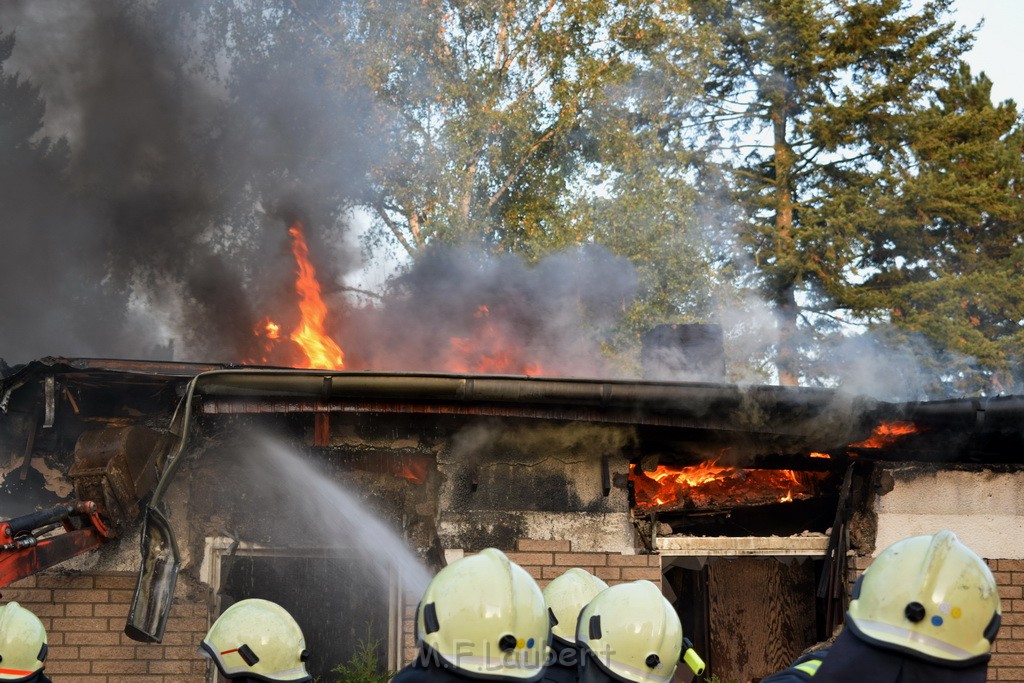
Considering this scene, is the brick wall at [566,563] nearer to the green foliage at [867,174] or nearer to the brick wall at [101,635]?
the brick wall at [101,635]

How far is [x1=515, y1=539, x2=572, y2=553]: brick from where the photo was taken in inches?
274

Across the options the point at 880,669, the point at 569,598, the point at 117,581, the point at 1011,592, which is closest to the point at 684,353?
the point at 1011,592

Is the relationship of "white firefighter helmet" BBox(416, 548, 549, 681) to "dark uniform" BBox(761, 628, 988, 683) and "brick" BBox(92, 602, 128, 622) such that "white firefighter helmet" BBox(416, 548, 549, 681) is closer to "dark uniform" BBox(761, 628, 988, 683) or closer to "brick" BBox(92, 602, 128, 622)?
"dark uniform" BBox(761, 628, 988, 683)

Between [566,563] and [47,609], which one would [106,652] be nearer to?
[47,609]

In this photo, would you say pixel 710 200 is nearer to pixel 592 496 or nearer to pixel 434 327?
pixel 434 327

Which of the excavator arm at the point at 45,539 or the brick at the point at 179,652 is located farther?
the brick at the point at 179,652

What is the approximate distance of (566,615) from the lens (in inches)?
208

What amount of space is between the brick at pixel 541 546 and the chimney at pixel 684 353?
6.07 feet

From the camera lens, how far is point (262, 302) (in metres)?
15.2

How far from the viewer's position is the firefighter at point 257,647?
14.2ft

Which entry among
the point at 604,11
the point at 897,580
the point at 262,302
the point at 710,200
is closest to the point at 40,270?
the point at 262,302

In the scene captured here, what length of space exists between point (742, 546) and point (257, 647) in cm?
405

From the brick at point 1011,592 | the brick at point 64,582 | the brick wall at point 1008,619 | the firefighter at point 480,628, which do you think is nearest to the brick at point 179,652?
the brick at point 64,582

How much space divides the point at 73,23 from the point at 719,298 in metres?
11.9
